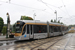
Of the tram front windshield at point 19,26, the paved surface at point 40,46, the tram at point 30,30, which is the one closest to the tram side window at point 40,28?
the tram at point 30,30

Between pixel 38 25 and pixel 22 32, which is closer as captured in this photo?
pixel 22 32

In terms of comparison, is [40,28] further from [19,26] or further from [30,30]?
[19,26]

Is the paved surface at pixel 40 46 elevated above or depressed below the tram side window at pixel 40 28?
below

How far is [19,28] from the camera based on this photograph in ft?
49.1

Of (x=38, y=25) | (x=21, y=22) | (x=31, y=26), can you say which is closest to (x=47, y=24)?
(x=38, y=25)

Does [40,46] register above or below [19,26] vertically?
below

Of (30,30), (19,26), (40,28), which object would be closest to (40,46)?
(30,30)

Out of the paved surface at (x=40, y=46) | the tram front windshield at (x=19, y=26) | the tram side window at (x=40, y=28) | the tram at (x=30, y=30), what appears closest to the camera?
the paved surface at (x=40, y=46)

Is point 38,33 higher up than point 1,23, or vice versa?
point 1,23

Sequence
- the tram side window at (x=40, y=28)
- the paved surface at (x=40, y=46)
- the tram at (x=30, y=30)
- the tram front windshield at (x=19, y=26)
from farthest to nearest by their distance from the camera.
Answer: the tram side window at (x=40, y=28) → the tram front windshield at (x=19, y=26) → the tram at (x=30, y=30) → the paved surface at (x=40, y=46)

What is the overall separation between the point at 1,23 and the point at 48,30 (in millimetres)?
22357

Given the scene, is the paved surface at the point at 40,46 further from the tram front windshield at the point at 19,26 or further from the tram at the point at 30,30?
the tram front windshield at the point at 19,26

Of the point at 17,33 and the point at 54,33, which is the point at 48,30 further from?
the point at 17,33

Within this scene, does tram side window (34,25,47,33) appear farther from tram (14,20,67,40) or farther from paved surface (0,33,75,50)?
paved surface (0,33,75,50)
